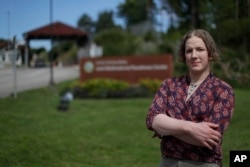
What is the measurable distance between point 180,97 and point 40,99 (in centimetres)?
803

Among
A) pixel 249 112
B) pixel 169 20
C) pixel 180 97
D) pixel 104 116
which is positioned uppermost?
pixel 169 20

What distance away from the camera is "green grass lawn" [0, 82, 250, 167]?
17.1ft

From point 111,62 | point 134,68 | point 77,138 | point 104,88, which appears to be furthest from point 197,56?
point 111,62

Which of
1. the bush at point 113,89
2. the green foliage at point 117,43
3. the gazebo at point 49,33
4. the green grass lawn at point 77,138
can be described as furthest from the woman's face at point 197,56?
the green foliage at point 117,43

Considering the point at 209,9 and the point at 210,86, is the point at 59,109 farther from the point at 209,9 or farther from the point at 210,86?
the point at 210,86

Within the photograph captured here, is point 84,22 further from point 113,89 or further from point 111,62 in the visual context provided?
point 113,89

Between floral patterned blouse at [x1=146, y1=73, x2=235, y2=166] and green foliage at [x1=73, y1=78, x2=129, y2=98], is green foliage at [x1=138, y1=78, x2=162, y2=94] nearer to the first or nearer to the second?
green foliage at [x1=73, y1=78, x2=129, y2=98]

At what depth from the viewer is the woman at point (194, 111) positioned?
91.0 inches

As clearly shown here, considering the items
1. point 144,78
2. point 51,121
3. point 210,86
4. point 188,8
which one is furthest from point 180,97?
point 144,78

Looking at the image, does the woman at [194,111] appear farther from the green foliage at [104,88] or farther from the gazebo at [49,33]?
the green foliage at [104,88]

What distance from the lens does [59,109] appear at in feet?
35.0

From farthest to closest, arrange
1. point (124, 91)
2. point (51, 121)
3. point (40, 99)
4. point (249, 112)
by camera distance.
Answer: point (124, 91), point (40, 99), point (51, 121), point (249, 112)

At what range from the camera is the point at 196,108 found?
241cm

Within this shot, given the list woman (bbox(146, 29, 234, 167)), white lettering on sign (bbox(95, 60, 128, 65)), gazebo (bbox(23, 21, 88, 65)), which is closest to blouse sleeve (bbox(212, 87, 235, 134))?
woman (bbox(146, 29, 234, 167))
